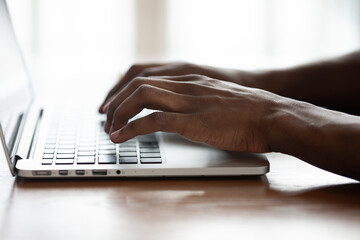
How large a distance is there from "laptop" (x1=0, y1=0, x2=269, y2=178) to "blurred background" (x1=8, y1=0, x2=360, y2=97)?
232 centimetres

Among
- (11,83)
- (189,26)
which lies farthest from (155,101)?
(189,26)

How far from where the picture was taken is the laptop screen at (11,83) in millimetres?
913

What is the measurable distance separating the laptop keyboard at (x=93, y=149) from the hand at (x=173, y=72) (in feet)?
0.43

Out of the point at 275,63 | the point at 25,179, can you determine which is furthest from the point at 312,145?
the point at 275,63

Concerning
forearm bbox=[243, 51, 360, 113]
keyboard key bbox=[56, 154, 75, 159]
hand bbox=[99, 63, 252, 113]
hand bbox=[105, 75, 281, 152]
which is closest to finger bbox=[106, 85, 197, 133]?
hand bbox=[105, 75, 281, 152]

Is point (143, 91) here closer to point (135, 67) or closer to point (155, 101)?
point (155, 101)

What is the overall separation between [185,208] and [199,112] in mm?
194

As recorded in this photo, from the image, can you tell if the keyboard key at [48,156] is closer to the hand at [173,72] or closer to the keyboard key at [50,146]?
the keyboard key at [50,146]

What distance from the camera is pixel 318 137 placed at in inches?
29.0

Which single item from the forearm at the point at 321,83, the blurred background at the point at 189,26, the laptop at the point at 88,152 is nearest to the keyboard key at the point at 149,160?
the laptop at the point at 88,152

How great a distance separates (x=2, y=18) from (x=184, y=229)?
69 cm

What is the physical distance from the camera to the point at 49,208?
0.65 m

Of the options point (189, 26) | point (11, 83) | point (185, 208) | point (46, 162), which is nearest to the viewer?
point (185, 208)

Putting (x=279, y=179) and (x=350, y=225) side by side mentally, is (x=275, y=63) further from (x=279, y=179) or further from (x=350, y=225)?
(x=350, y=225)
